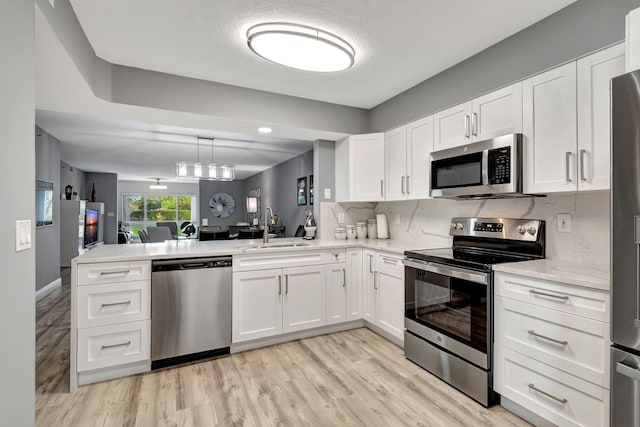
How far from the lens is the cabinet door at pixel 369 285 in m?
3.13

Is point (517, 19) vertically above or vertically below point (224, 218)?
above

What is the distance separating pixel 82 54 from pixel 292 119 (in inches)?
67.9

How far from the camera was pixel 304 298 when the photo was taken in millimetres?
3018

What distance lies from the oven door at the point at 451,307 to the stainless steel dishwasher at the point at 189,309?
1516mm

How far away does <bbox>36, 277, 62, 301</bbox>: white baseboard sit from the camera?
4342mm

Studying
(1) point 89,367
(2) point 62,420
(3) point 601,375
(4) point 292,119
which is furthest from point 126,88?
(3) point 601,375

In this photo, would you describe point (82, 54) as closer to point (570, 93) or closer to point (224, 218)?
point (570, 93)

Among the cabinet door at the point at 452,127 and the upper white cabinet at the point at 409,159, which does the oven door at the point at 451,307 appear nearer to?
the upper white cabinet at the point at 409,159

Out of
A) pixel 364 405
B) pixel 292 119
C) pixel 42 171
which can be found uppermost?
pixel 292 119

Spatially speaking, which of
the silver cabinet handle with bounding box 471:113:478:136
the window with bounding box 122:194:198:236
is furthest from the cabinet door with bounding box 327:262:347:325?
the window with bounding box 122:194:198:236

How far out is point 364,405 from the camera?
6.57 feet

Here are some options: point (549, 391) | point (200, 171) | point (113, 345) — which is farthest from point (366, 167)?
point (113, 345)

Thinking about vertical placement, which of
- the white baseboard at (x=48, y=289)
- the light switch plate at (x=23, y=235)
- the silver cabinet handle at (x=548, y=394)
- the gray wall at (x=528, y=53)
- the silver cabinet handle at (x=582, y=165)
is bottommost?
the white baseboard at (x=48, y=289)

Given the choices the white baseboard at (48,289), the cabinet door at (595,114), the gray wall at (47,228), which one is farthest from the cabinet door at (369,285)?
the white baseboard at (48,289)
